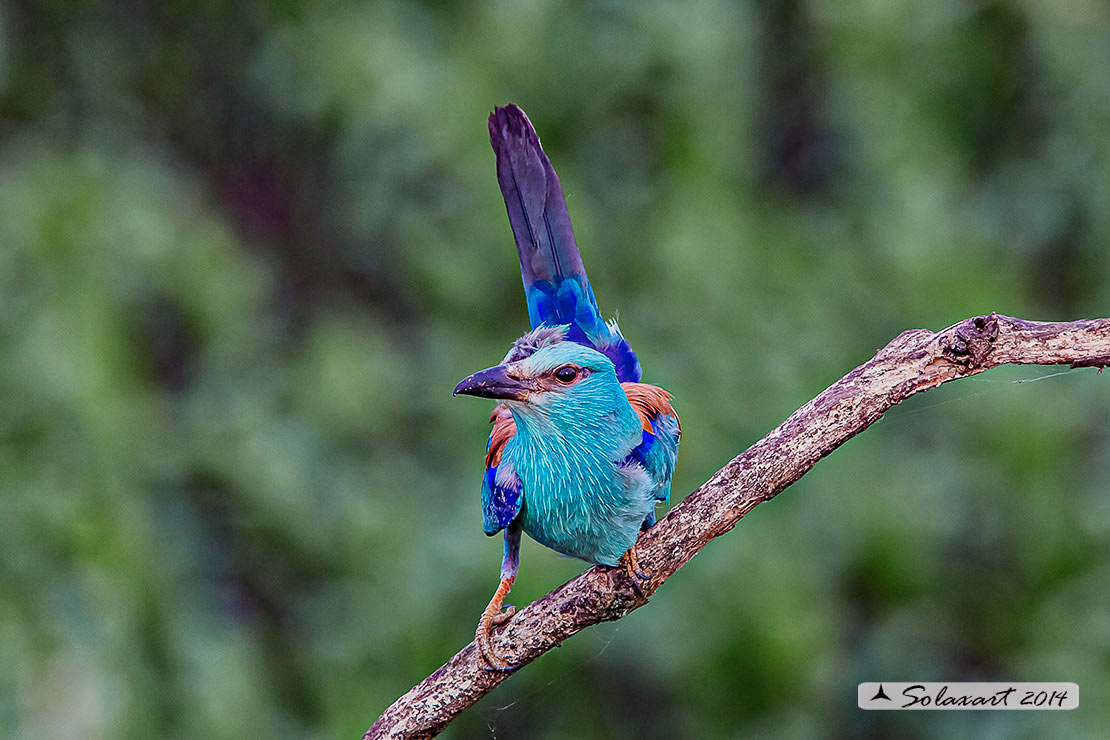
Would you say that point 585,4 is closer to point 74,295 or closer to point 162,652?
point 74,295

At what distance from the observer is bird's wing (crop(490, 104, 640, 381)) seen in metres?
0.98

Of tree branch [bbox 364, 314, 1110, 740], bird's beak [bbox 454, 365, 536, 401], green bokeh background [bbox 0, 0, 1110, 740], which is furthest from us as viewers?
green bokeh background [bbox 0, 0, 1110, 740]

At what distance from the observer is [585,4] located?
286cm

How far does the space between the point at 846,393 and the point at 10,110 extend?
247cm

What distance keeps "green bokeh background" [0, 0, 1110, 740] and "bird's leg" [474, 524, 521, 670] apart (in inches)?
42.5

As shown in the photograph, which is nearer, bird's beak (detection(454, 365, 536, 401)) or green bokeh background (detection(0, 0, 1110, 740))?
bird's beak (detection(454, 365, 536, 401))

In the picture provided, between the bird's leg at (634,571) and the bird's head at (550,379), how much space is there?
4.7 inches

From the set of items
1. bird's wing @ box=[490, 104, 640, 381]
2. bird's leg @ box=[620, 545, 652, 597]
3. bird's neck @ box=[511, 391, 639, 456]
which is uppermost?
bird's wing @ box=[490, 104, 640, 381]

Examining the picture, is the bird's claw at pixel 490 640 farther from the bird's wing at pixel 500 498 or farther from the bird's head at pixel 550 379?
the bird's head at pixel 550 379

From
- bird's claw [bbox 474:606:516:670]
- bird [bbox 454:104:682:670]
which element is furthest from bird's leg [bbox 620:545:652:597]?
bird's claw [bbox 474:606:516:670]

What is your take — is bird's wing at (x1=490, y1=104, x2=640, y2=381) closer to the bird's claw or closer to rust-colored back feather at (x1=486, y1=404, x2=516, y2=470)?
rust-colored back feather at (x1=486, y1=404, x2=516, y2=470)

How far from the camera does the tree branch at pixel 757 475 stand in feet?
3.15

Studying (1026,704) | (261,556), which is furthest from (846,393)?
(261,556)

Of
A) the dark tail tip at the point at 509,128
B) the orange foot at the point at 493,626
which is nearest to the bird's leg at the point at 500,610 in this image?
the orange foot at the point at 493,626
